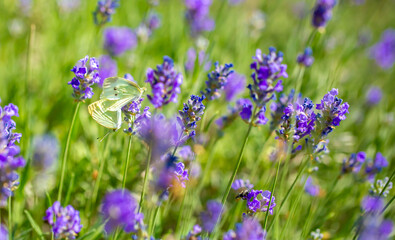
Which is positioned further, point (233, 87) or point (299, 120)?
point (233, 87)

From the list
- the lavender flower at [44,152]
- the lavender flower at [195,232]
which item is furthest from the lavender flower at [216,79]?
the lavender flower at [44,152]

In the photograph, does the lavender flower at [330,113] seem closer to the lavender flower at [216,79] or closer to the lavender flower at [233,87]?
the lavender flower at [216,79]

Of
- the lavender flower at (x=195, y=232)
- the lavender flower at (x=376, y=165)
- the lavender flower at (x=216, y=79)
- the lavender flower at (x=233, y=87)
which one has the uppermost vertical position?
the lavender flower at (x=233, y=87)

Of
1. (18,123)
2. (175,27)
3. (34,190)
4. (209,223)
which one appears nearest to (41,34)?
(175,27)

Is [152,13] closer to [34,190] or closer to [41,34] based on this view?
[41,34]

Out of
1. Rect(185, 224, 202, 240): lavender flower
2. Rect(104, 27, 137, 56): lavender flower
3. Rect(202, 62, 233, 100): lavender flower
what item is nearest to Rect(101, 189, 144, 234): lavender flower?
Rect(185, 224, 202, 240): lavender flower

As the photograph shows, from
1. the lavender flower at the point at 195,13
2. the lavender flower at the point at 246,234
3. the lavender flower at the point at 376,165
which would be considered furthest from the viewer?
the lavender flower at the point at 195,13

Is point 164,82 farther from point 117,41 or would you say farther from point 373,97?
point 373,97

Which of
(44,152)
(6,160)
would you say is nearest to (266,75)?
(6,160)
